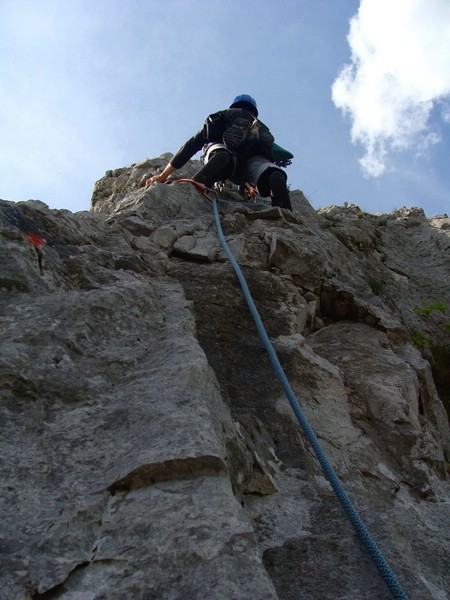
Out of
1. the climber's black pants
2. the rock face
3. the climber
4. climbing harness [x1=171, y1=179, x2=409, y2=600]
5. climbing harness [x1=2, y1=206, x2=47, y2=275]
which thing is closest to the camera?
the rock face

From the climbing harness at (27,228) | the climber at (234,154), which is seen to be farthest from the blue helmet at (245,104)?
the climbing harness at (27,228)

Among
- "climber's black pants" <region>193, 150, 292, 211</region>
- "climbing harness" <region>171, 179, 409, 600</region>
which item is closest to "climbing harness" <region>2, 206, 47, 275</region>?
"climbing harness" <region>171, 179, 409, 600</region>

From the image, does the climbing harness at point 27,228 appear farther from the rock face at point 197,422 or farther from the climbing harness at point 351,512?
the climbing harness at point 351,512

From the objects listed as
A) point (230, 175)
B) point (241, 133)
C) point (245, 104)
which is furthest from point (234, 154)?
point (245, 104)

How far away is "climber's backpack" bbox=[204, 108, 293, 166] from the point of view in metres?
6.59

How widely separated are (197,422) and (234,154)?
4.85 m

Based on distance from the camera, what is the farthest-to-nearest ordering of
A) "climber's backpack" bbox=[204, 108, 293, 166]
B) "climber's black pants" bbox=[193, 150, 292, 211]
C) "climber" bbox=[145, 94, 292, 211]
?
"climber's backpack" bbox=[204, 108, 293, 166]
"climber" bbox=[145, 94, 292, 211]
"climber's black pants" bbox=[193, 150, 292, 211]

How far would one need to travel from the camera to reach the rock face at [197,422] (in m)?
1.67

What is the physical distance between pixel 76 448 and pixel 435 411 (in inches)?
121

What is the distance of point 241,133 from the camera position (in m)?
6.63

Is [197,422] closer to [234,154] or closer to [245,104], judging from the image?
[234,154]

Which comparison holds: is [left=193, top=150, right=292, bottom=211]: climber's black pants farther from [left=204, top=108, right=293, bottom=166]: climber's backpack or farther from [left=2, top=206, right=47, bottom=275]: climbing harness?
[left=2, top=206, right=47, bottom=275]: climbing harness

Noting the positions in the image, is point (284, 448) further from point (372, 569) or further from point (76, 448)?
point (76, 448)

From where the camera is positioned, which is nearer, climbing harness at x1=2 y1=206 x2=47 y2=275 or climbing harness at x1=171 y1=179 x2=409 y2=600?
climbing harness at x1=171 y1=179 x2=409 y2=600
